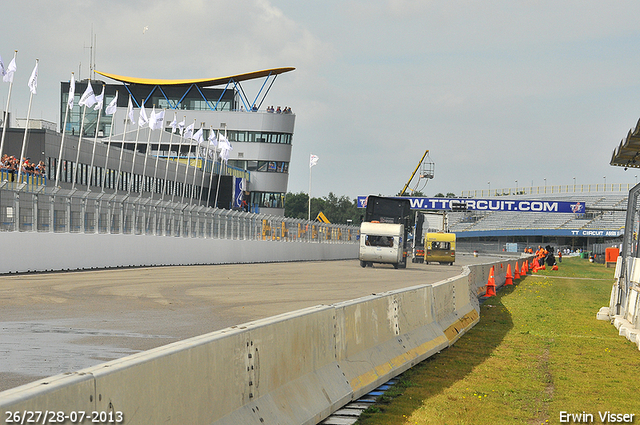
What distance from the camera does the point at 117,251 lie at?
29.7m

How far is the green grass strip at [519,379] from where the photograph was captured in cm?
765

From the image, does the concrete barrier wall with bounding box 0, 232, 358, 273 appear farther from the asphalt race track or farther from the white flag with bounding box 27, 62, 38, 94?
the white flag with bounding box 27, 62, 38, 94

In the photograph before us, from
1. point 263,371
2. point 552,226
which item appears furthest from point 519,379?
point 552,226

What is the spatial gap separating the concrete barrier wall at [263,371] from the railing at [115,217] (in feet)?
53.1

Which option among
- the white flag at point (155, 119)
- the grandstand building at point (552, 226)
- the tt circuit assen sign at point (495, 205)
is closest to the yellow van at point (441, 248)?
the white flag at point (155, 119)

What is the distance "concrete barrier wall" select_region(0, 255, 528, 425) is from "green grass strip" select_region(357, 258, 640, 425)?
1.36ft

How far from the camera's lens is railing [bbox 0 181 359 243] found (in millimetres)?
23969

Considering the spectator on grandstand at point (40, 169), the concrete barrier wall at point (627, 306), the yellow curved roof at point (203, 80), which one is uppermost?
the yellow curved roof at point (203, 80)

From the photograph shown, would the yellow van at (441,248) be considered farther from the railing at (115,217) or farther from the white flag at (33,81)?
the white flag at (33,81)


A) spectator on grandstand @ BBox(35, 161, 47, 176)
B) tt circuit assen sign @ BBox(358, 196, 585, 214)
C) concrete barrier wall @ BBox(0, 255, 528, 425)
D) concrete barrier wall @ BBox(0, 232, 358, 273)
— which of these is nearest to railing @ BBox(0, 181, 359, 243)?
concrete barrier wall @ BBox(0, 232, 358, 273)

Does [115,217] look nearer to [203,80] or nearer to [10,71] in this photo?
[10,71]

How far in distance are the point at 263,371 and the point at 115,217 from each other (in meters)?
24.4

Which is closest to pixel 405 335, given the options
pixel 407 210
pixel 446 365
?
pixel 446 365

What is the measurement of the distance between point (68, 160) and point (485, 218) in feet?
317
